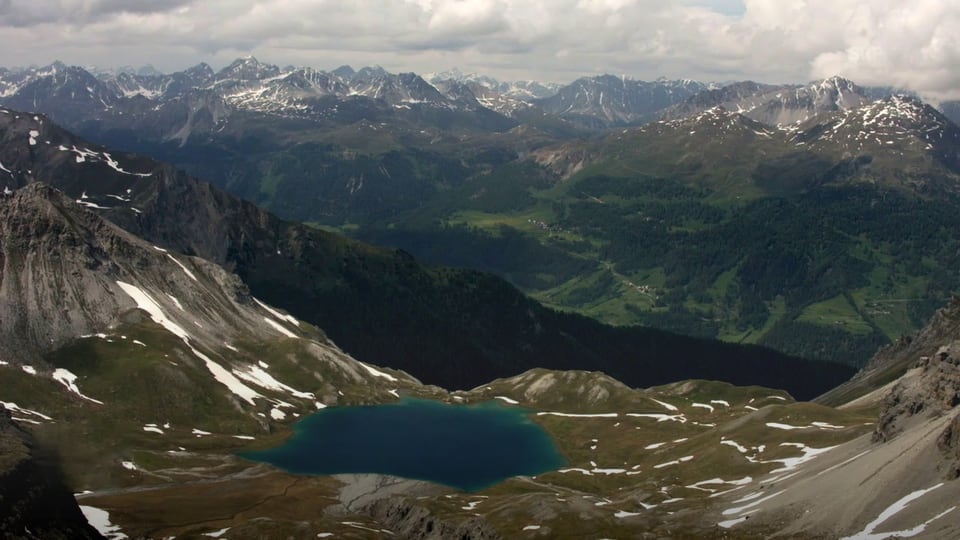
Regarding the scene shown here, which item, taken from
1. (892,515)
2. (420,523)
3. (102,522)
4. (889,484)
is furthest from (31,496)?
(889,484)

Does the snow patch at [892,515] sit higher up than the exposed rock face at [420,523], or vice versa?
the snow patch at [892,515]

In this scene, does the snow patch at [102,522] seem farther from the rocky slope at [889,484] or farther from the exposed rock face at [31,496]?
the rocky slope at [889,484]

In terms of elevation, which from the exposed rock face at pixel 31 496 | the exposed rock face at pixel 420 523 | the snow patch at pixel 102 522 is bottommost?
the exposed rock face at pixel 420 523

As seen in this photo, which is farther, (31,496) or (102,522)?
(31,496)

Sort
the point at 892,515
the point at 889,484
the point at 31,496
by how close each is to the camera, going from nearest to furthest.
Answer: the point at 892,515 < the point at 889,484 < the point at 31,496

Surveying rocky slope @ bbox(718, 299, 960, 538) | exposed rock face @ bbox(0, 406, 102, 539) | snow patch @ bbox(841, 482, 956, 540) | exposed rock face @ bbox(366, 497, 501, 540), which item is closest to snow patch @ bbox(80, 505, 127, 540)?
exposed rock face @ bbox(0, 406, 102, 539)

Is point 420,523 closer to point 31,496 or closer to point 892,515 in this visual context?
point 31,496

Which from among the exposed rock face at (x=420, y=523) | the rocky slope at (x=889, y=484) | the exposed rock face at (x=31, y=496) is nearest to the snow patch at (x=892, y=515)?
the rocky slope at (x=889, y=484)

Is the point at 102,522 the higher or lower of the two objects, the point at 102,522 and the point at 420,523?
the higher

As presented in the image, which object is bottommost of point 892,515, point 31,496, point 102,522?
point 102,522
